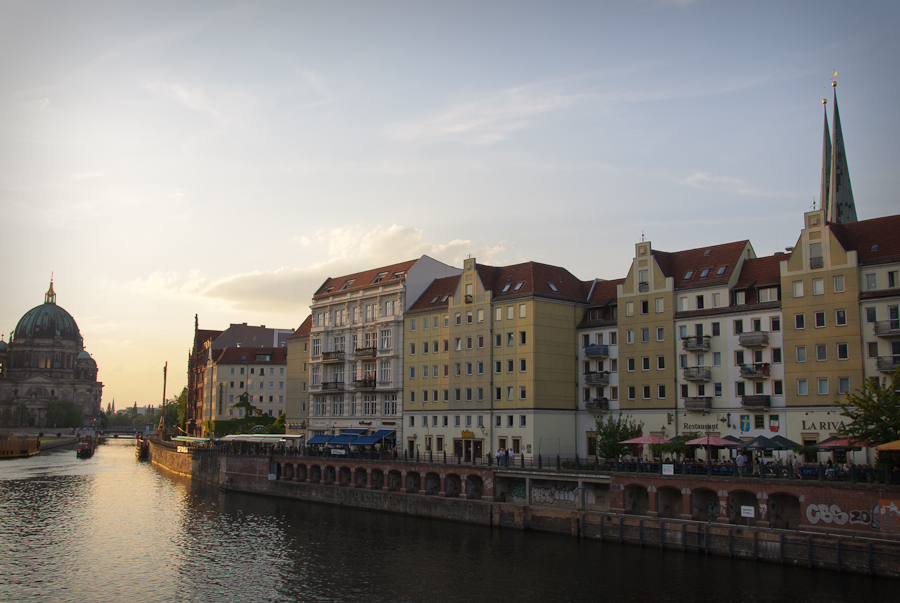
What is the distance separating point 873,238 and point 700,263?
15.8 meters

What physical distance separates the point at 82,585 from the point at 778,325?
2202 inches

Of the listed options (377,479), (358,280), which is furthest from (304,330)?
(377,479)

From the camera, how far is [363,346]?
104m

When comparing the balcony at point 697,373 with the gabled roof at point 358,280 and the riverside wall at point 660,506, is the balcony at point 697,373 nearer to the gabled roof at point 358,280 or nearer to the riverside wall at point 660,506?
the riverside wall at point 660,506

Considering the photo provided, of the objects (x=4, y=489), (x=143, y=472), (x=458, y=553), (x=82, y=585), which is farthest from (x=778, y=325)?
(x=143, y=472)

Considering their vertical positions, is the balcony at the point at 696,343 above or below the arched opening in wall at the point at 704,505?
above

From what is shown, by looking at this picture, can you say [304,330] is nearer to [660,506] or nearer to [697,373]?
[697,373]

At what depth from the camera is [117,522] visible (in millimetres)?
72375

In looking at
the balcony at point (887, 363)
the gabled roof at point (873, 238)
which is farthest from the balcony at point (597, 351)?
the balcony at point (887, 363)

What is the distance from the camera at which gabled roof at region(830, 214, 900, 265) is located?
208ft

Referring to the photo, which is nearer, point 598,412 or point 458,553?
point 458,553

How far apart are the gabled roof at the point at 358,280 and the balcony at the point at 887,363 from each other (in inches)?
2176

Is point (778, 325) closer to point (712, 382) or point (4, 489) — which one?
point (712, 382)

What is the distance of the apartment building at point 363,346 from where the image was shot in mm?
98938
